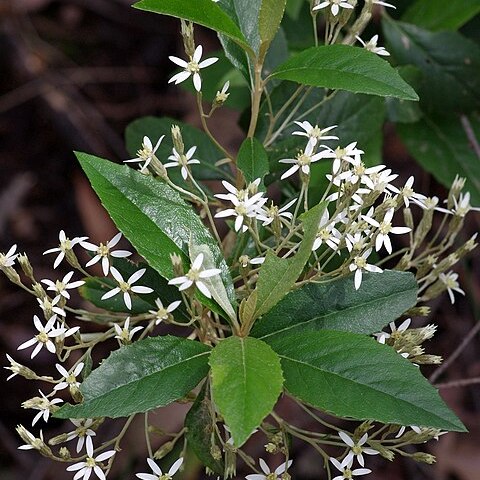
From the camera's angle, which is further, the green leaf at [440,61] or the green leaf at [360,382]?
the green leaf at [440,61]

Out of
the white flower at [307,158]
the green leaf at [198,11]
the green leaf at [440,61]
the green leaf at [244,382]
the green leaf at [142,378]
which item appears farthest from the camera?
the green leaf at [440,61]

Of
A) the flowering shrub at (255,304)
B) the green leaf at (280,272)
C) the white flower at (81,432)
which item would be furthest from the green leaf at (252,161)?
the white flower at (81,432)

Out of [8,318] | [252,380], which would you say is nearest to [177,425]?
[8,318]

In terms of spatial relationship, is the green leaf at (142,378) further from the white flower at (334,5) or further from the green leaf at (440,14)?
the green leaf at (440,14)

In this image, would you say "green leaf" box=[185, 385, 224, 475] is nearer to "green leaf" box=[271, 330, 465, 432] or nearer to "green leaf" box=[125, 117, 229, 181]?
"green leaf" box=[271, 330, 465, 432]

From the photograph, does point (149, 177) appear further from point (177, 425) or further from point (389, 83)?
point (177, 425)

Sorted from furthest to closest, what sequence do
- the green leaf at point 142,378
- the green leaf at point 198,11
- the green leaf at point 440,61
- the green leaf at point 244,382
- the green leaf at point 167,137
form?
the green leaf at point 440,61, the green leaf at point 167,137, the green leaf at point 198,11, the green leaf at point 142,378, the green leaf at point 244,382

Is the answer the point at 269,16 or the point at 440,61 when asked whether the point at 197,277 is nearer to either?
the point at 269,16

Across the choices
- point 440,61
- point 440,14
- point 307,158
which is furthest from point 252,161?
point 440,14
